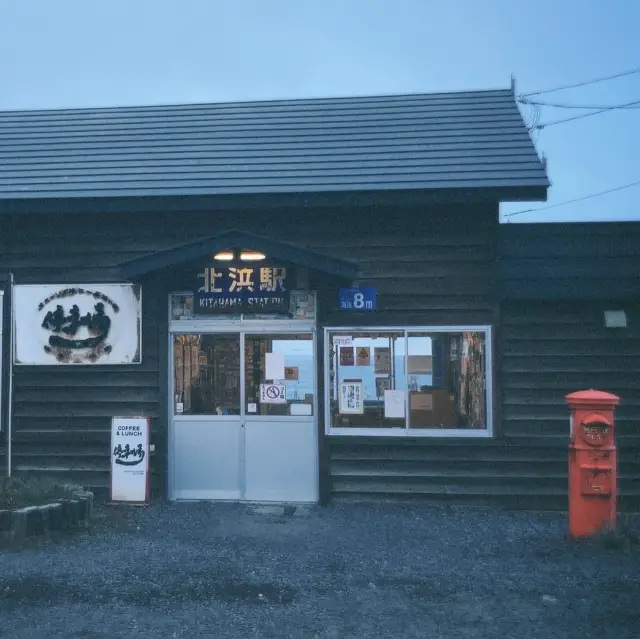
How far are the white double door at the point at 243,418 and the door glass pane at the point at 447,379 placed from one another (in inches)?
50.9

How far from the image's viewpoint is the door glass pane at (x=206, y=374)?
946cm

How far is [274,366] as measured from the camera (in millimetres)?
9398

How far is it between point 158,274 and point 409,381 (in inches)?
136

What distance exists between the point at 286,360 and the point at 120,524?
110 inches

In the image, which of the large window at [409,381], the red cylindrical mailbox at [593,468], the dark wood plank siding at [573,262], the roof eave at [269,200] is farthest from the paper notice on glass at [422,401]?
the roof eave at [269,200]

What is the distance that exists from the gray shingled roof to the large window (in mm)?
1887

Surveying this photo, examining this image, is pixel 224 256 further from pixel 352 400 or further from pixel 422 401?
pixel 422 401

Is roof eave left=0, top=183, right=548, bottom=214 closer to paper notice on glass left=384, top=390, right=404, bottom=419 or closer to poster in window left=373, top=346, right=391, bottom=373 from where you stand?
poster in window left=373, top=346, right=391, bottom=373

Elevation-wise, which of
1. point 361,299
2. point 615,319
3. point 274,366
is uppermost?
point 361,299

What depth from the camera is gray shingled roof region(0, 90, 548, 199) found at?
30.3ft

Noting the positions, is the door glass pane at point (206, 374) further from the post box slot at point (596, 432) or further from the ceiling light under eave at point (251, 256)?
the post box slot at point (596, 432)

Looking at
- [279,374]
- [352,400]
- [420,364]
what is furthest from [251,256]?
[420,364]

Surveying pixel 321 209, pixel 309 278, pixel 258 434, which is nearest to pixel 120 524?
pixel 258 434

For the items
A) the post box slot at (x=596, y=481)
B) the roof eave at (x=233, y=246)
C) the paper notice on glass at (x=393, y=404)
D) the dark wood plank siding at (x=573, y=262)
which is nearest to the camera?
the post box slot at (x=596, y=481)
